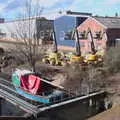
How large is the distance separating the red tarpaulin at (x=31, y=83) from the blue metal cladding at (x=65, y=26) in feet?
70.6

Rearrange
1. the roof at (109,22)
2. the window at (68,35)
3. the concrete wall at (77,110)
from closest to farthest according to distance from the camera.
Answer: the concrete wall at (77,110), the roof at (109,22), the window at (68,35)

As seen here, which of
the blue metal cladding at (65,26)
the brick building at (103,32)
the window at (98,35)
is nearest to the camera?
the brick building at (103,32)

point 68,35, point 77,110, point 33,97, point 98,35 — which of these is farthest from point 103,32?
point 33,97

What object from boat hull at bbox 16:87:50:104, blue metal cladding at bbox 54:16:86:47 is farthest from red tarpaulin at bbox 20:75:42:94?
blue metal cladding at bbox 54:16:86:47

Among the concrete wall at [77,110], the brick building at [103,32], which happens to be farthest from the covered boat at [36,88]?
the brick building at [103,32]

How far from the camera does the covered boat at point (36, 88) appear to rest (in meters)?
18.0

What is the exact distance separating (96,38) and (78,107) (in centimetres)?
1925

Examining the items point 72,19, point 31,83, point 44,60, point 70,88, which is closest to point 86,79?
point 70,88

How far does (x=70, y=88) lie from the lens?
19969 millimetres

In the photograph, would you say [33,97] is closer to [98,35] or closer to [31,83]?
[31,83]

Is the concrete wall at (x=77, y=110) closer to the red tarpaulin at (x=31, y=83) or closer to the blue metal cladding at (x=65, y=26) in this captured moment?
the red tarpaulin at (x=31, y=83)

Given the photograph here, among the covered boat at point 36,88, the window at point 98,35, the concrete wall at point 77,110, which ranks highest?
the window at point 98,35

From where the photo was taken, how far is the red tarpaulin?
19.9m

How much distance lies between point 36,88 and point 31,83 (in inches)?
34.7
